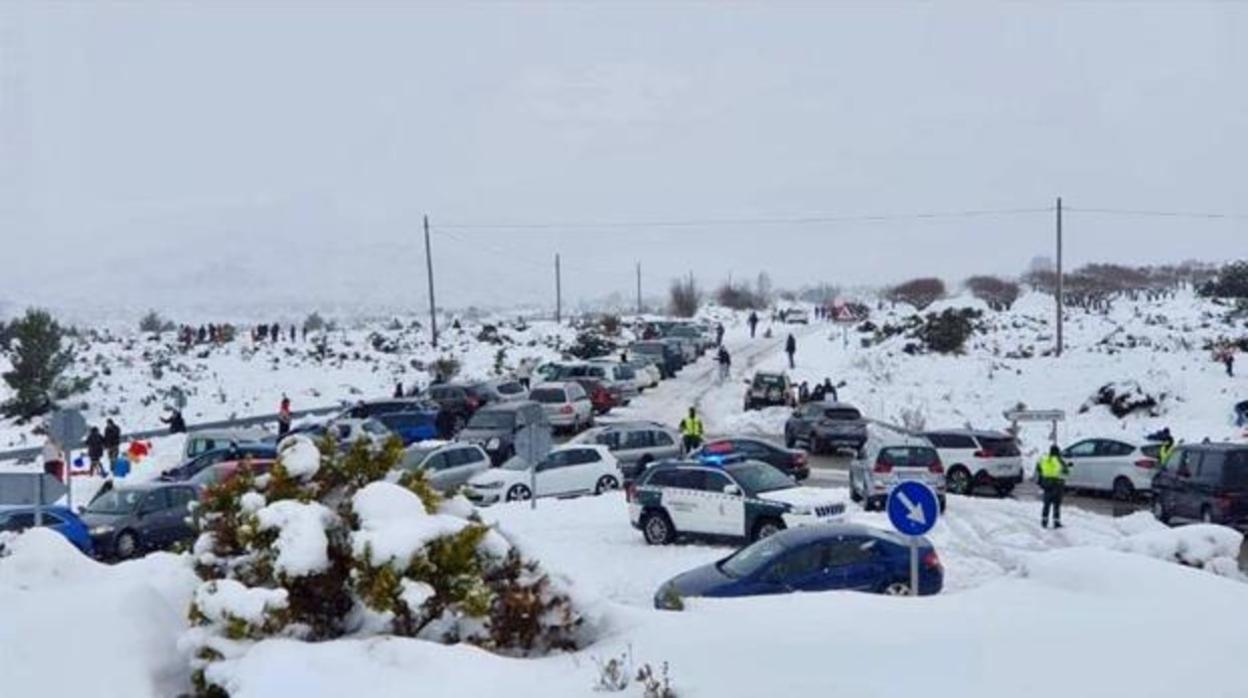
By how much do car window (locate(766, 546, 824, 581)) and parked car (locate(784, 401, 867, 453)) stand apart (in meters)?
20.9

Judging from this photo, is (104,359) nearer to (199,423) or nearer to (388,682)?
(199,423)

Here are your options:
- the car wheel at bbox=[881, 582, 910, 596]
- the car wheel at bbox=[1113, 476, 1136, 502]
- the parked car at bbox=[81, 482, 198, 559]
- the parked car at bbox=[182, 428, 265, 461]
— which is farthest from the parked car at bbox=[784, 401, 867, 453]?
the car wheel at bbox=[881, 582, 910, 596]

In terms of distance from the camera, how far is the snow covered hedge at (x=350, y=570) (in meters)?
8.87

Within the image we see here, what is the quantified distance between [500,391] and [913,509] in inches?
1247

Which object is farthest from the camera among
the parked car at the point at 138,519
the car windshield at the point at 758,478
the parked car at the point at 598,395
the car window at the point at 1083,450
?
the parked car at the point at 598,395

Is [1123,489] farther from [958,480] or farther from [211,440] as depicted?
[211,440]

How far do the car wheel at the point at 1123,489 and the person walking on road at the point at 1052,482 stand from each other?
4.72 m

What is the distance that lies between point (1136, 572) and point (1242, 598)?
2.72ft

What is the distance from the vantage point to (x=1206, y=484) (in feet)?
71.1

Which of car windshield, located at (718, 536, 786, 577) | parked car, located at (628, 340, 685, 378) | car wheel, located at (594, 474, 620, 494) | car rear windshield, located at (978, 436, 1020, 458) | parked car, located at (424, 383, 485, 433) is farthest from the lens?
parked car, located at (628, 340, 685, 378)

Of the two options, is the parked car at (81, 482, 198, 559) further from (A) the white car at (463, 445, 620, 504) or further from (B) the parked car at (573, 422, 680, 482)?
(B) the parked car at (573, 422, 680, 482)

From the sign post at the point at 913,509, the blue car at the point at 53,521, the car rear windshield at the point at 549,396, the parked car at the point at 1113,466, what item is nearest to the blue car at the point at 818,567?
the sign post at the point at 913,509

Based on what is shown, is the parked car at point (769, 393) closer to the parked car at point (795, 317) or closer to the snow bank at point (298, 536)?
the snow bank at point (298, 536)

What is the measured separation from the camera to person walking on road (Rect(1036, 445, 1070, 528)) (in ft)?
73.3
